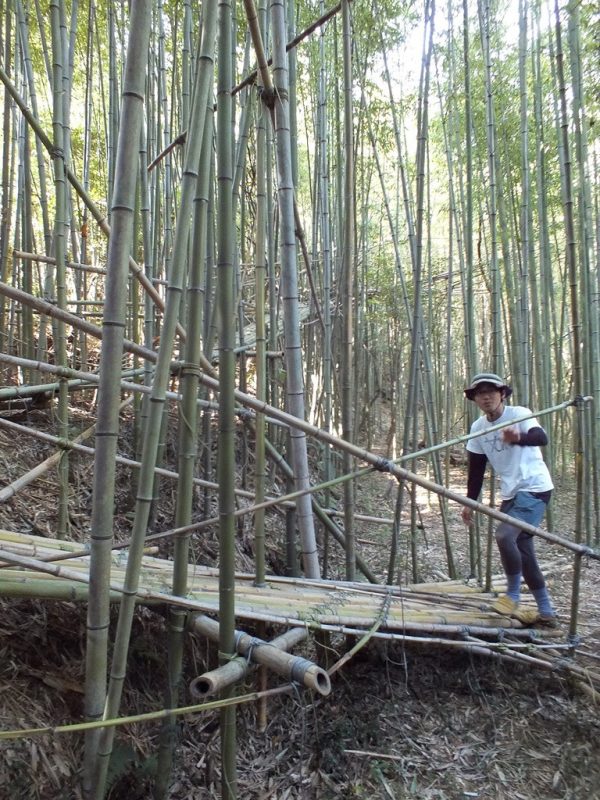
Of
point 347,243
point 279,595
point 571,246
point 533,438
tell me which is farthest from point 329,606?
point 571,246

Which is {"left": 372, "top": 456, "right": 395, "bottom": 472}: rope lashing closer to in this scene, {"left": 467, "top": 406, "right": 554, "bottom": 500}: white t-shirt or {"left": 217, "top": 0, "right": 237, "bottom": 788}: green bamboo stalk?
{"left": 217, "top": 0, "right": 237, "bottom": 788}: green bamboo stalk

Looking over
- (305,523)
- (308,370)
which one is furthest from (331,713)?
(308,370)

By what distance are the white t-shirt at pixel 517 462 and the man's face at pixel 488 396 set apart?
0.20ft

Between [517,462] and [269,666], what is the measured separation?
148 cm

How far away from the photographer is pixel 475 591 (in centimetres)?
235

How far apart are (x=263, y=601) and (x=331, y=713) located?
0.55 metres

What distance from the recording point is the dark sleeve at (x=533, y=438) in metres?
2.14

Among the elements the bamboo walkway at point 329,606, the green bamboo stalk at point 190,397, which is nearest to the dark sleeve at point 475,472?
the bamboo walkway at point 329,606

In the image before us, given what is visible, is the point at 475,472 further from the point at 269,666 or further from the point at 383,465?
the point at 269,666

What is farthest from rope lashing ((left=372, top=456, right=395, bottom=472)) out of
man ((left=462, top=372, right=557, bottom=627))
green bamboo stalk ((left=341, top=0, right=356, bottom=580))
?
man ((left=462, top=372, right=557, bottom=627))

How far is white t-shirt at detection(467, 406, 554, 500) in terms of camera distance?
221cm

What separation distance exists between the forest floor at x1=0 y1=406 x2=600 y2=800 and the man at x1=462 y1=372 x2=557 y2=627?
0.24 m

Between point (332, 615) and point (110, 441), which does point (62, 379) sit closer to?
point (110, 441)

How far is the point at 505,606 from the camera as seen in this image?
6.86 feet
